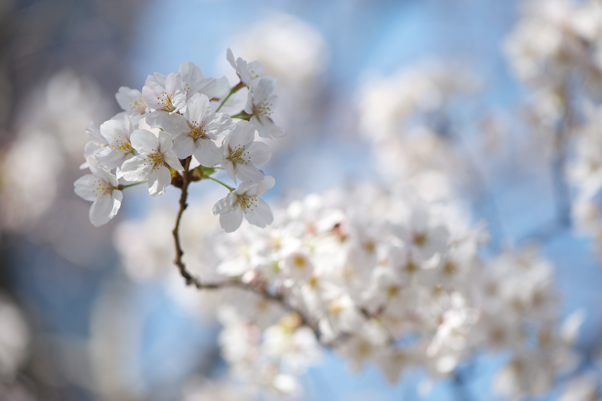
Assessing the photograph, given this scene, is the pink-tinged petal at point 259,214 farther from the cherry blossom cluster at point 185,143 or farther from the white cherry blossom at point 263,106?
the white cherry blossom at point 263,106

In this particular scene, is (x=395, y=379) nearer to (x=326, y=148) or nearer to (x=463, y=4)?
(x=326, y=148)

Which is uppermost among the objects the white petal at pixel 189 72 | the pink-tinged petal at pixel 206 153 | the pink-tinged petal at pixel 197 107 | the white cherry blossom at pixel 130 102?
the white cherry blossom at pixel 130 102

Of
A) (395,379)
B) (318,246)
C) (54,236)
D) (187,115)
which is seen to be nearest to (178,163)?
(187,115)

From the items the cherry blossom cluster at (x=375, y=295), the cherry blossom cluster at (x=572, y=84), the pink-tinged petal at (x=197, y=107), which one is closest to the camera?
the pink-tinged petal at (x=197, y=107)

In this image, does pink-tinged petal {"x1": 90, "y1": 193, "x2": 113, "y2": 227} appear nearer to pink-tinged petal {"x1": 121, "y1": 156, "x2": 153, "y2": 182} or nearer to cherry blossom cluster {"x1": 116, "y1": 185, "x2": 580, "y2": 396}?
pink-tinged petal {"x1": 121, "y1": 156, "x2": 153, "y2": 182}

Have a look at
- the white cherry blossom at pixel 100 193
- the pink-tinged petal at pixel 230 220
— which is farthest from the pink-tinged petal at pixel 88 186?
the pink-tinged petal at pixel 230 220

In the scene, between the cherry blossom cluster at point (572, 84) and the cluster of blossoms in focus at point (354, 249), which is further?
the cherry blossom cluster at point (572, 84)
